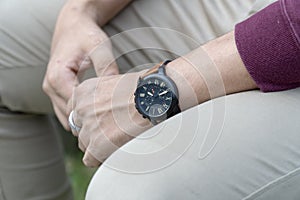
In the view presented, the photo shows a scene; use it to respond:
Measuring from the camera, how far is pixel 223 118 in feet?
2.99

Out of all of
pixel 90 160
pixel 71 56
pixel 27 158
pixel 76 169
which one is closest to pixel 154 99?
pixel 90 160

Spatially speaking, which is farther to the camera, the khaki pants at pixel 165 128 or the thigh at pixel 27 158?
the thigh at pixel 27 158

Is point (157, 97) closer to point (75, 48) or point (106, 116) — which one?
point (106, 116)

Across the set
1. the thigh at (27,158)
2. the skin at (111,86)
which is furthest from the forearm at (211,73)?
the thigh at (27,158)

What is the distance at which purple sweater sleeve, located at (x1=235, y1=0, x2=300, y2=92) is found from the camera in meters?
0.88

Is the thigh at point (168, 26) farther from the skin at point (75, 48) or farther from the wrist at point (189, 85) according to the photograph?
the wrist at point (189, 85)

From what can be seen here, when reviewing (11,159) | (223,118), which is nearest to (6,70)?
(11,159)

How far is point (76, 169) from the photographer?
224cm

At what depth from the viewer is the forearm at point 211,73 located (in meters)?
0.95

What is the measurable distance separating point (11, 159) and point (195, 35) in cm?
47

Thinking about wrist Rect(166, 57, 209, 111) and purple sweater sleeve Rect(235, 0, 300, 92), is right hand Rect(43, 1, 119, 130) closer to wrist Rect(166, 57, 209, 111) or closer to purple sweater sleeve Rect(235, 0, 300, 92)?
wrist Rect(166, 57, 209, 111)

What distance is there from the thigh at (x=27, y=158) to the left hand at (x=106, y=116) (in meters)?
0.29

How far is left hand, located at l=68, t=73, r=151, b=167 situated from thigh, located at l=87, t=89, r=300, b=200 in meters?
0.09

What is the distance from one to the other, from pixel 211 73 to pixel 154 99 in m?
0.09
